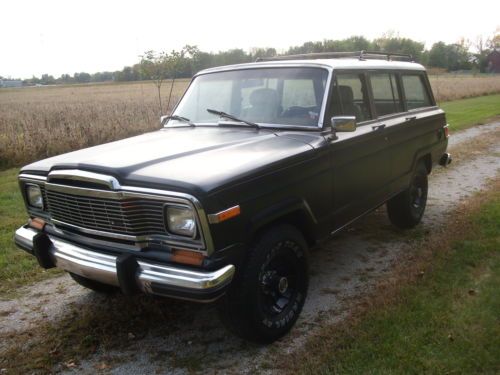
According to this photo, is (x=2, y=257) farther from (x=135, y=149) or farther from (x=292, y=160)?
(x=292, y=160)

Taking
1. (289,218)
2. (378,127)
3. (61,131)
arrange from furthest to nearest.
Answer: (61,131)
(378,127)
(289,218)

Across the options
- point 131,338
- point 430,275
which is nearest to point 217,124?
point 131,338

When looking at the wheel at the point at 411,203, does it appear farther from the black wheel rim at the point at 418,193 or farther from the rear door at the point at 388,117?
the rear door at the point at 388,117

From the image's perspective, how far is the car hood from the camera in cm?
279

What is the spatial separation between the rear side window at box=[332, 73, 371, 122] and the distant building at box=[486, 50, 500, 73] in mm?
82593

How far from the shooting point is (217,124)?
420 cm

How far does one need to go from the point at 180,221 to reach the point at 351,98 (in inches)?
88.6

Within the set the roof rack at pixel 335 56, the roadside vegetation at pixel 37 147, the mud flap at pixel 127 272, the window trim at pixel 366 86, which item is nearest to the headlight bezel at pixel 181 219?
the mud flap at pixel 127 272

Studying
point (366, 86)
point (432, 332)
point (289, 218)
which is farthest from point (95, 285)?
point (366, 86)

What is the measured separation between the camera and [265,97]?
4.14 metres

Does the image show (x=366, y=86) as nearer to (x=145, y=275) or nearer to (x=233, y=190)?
(x=233, y=190)

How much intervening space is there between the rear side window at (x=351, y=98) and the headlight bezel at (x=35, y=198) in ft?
7.97

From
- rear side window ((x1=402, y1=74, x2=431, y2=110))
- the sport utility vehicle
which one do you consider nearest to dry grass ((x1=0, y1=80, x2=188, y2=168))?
the sport utility vehicle

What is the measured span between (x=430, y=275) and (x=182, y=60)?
12588 mm
